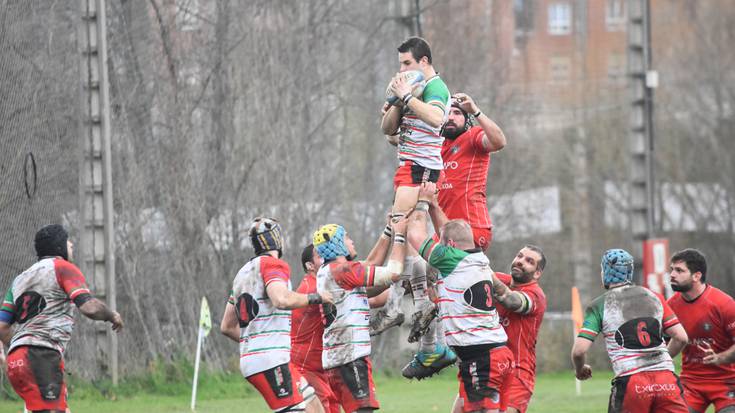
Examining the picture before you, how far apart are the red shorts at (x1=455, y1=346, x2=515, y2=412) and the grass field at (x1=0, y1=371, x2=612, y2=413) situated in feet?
24.9

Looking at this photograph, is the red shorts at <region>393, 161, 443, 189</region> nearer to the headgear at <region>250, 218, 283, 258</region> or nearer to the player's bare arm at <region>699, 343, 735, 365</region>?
the headgear at <region>250, 218, 283, 258</region>

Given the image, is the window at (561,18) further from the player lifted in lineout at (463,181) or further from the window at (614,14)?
the player lifted in lineout at (463,181)

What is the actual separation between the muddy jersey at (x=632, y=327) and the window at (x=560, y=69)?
2660cm

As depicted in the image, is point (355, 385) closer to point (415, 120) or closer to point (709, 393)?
point (415, 120)

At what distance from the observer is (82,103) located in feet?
67.2

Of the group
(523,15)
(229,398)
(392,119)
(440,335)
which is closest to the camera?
(392,119)

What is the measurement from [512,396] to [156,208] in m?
12.5

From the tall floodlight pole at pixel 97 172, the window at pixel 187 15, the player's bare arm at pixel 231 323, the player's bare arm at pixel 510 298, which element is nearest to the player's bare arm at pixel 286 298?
the player's bare arm at pixel 231 323

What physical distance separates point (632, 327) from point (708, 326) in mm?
1568

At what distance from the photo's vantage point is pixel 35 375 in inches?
438

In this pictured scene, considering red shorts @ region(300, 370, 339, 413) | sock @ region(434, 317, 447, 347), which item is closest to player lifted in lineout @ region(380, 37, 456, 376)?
sock @ region(434, 317, 447, 347)

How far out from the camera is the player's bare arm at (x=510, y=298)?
1104 centimetres

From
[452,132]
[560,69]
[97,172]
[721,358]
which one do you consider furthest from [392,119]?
[560,69]

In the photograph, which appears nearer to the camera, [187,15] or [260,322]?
[260,322]
